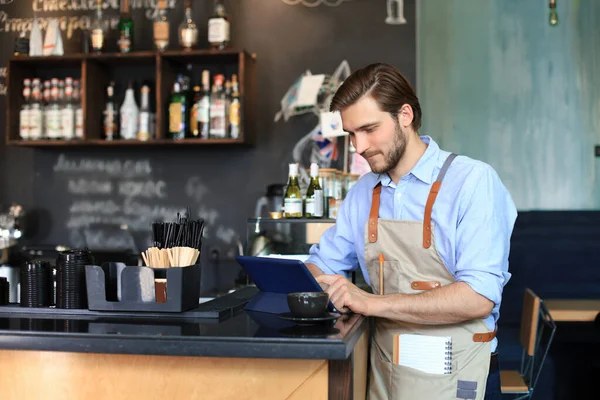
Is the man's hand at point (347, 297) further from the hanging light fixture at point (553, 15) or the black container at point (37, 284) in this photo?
the hanging light fixture at point (553, 15)

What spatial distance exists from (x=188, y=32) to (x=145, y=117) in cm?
53

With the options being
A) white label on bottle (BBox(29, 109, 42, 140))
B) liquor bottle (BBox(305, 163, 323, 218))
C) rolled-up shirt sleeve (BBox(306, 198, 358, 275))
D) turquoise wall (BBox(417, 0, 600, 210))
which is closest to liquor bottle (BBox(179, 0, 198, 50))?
white label on bottle (BBox(29, 109, 42, 140))

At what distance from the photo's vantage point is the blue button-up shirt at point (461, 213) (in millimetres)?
1895

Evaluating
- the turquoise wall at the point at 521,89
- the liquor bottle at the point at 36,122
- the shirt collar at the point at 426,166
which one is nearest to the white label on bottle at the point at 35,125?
the liquor bottle at the point at 36,122

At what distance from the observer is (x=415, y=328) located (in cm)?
201

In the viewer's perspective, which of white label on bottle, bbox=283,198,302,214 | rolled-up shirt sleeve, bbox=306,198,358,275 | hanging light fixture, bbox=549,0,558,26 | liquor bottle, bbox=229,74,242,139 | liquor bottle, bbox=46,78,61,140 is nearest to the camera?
rolled-up shirt sleeve, bbox=306,198,358,275

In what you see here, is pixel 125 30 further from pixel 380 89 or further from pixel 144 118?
pixel 380 89

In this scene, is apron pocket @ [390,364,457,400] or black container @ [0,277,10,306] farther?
black container @ [0,277,10,306]

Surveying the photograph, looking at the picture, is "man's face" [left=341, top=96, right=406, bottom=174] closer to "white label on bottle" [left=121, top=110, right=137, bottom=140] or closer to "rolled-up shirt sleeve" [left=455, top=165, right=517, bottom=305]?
"rolled-up shirt sleeve" [left=455, top=165, right=517, bottom=305]

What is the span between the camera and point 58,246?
452 centimetres

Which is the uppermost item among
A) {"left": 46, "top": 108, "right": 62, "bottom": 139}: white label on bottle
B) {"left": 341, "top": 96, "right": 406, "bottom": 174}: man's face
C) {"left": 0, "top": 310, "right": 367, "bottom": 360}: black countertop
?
{"left": 46, "top": 108, "right": 62, "bottom": 139}: white label on bottle

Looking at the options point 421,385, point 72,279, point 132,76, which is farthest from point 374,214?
point 132,76

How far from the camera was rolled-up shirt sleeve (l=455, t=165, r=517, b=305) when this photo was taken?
188cm

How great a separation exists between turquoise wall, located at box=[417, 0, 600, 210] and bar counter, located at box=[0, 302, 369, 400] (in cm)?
261
